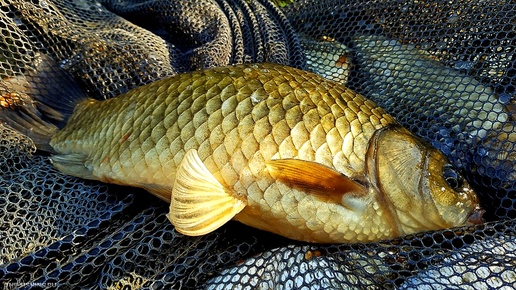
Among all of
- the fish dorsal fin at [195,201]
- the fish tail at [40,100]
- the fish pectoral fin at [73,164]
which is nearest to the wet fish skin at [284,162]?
the fish dorsal fin at [195,201]

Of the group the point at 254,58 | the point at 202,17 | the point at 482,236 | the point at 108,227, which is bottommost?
the point at 108,227

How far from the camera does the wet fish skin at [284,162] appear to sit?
1.32 meters

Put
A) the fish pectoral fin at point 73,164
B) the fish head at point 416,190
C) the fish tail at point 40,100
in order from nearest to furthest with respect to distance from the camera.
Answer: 1. the fish head at point 416,190
2. the fish pectoral fin at point 73,164
3. the fish tail at point 40,100

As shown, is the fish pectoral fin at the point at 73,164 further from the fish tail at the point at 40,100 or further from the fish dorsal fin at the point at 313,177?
the fish dorsal fin at the point at 313,177

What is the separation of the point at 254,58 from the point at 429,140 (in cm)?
94

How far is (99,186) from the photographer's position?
1.62 m

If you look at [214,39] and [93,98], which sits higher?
[214,39]

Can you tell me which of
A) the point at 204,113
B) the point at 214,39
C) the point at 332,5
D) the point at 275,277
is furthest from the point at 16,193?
the point at 332,5

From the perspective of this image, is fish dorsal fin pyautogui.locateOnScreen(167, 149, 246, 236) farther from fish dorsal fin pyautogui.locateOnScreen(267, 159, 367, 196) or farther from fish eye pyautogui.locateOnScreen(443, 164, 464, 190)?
fish eye pyautogui.locateOnScreen(443, 164, 464, 190)

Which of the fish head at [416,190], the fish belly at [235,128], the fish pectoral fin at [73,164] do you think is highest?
the fish belly at [235,128]

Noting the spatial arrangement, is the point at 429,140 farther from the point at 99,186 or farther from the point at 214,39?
the point at 99,186

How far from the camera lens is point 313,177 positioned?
131 centimetres

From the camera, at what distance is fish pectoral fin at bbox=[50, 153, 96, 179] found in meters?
1.60

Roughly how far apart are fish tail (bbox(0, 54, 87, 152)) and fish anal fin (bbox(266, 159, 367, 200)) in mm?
991
